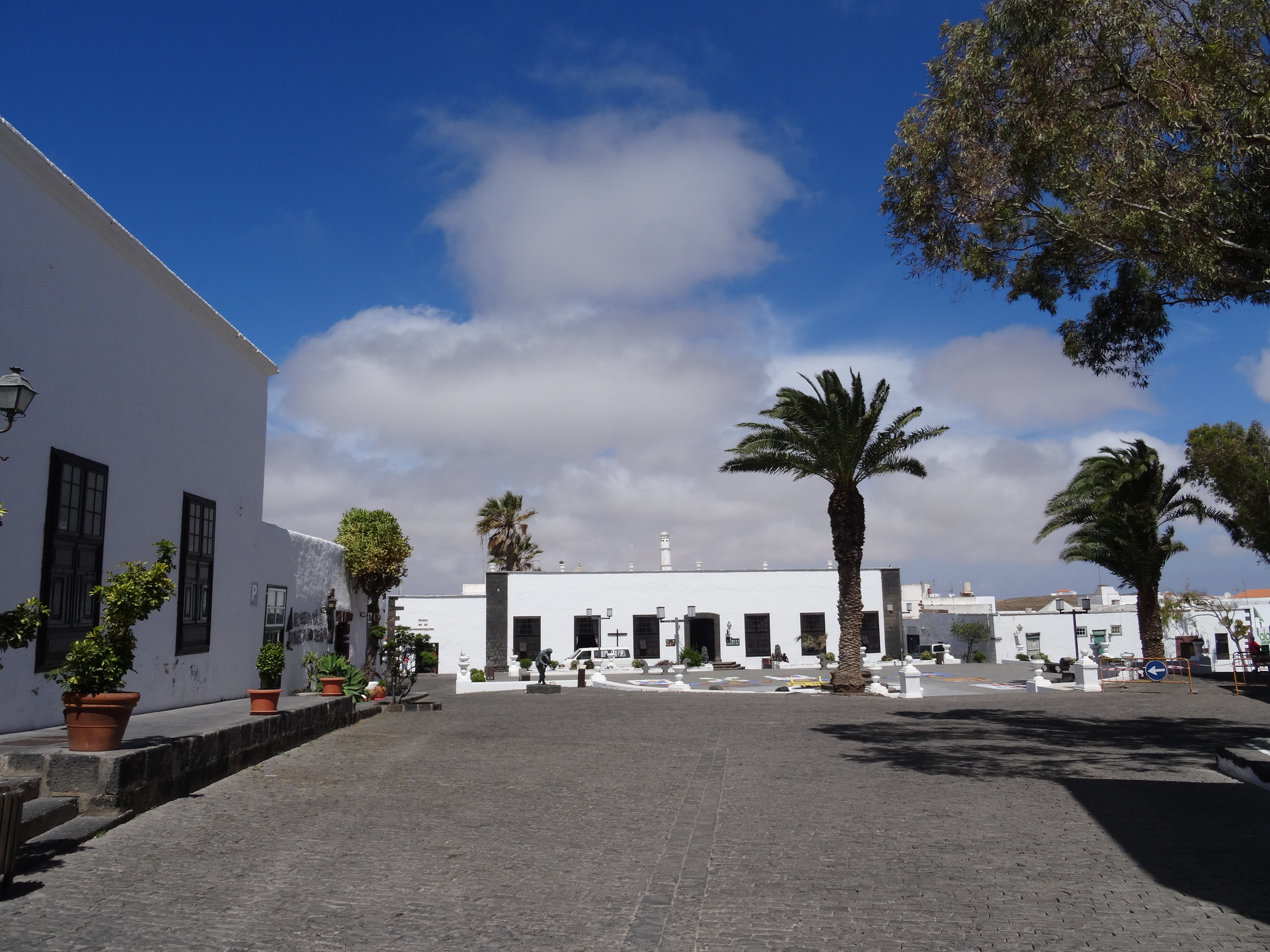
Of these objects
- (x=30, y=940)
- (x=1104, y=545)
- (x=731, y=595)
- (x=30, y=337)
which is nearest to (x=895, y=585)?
(x=731, y=595)

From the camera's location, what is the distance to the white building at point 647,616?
1871 inches

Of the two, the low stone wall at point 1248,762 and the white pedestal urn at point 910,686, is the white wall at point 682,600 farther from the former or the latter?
the low stone wall at point 1248,762

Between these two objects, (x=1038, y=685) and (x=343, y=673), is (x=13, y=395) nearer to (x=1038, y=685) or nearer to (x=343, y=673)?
(x=343, y=673)

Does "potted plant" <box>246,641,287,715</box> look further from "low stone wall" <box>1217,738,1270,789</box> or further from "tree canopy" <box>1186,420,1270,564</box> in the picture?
"tree canopy" <box>1186,420,1270,564</box>

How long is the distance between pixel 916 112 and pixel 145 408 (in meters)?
11.5

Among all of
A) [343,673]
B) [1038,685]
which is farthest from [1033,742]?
[1038,685]

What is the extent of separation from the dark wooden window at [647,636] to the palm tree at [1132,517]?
Answer: 19.7m

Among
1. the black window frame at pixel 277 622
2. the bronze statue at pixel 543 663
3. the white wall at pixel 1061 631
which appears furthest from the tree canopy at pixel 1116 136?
the white wall at pixel 1061 631

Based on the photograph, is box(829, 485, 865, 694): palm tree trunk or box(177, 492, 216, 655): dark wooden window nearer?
box(177, 492, 216, 655): dark wooden window

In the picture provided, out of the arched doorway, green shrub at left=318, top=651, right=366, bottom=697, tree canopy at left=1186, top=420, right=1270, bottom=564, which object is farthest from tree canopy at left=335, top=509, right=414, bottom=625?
the arched doorway

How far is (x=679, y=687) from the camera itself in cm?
3136

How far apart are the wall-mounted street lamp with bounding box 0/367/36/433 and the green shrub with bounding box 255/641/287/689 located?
5890mm

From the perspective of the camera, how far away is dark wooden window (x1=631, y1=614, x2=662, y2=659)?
47.8 m

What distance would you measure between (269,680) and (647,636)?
3494cm
